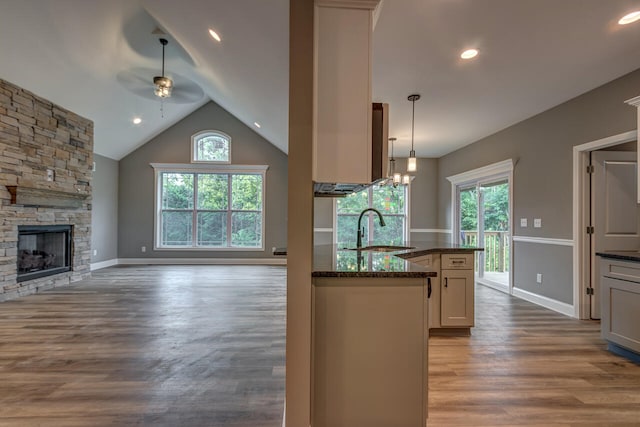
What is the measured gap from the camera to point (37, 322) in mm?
3332

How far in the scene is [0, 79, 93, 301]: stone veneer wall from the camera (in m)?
4.18

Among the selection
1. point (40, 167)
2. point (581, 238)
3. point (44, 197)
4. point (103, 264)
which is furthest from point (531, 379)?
point (103, 264)

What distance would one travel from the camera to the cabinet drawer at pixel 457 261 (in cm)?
304

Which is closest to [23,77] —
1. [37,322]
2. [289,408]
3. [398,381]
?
[37,322]

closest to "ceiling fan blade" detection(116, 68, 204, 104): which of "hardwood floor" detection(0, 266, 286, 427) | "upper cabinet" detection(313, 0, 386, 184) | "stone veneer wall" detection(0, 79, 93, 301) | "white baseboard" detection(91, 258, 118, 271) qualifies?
"stone veneer wall" detection(0, 79, 93, 301)

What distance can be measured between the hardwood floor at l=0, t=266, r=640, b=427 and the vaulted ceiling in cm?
263

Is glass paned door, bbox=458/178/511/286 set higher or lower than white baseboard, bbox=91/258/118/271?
higher

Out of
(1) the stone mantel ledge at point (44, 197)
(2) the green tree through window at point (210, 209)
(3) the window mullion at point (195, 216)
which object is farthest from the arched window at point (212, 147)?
(1) the stone mantel ledge at point (44, 197)

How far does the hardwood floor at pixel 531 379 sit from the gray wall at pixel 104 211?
719cm

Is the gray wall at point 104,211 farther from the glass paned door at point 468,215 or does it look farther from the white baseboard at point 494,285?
the white baseboard at point 494,285

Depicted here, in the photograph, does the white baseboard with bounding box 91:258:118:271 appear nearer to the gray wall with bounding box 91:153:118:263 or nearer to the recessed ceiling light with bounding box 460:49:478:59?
the gray wall with bounding box 91:153:118:263

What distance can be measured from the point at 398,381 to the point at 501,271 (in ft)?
17.9

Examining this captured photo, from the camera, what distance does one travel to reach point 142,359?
248 centimetres

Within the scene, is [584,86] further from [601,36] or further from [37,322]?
[37,322]
